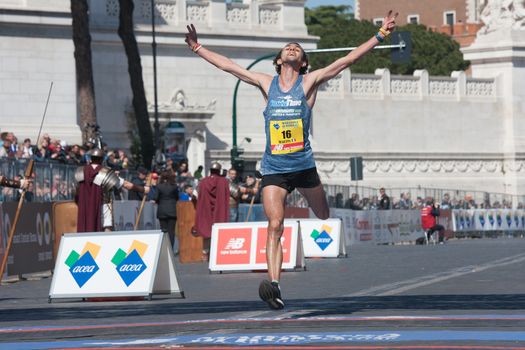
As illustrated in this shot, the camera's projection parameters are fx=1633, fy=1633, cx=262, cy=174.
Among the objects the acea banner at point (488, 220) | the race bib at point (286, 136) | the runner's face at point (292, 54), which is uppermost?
the runner's face at point (292, 54)

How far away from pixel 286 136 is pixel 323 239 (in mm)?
18384

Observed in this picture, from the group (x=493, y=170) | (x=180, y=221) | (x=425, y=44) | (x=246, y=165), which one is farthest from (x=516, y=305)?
(x=425, y=44)

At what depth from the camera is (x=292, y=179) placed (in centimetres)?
1374

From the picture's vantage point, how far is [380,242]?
5056cm

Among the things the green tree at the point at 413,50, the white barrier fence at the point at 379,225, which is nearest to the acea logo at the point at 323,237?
the white barrier fence at the point at 379,225

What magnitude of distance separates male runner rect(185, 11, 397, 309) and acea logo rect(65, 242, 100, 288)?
4.37 meters

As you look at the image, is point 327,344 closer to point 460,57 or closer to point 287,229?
point 287,229

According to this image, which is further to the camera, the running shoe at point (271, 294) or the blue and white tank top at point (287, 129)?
the blue and white tank top at point (287, 129)

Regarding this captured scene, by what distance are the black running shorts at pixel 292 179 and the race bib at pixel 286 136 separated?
207mm

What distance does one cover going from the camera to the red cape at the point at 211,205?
102 ft

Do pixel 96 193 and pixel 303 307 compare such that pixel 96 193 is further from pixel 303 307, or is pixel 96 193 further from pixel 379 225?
pixel 379 225

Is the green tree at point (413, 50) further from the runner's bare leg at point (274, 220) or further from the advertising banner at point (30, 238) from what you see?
the runner's bare leg at point (274, 220)

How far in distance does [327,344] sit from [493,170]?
6323cm

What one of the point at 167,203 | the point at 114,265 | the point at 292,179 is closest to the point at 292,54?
the point at 292,179
